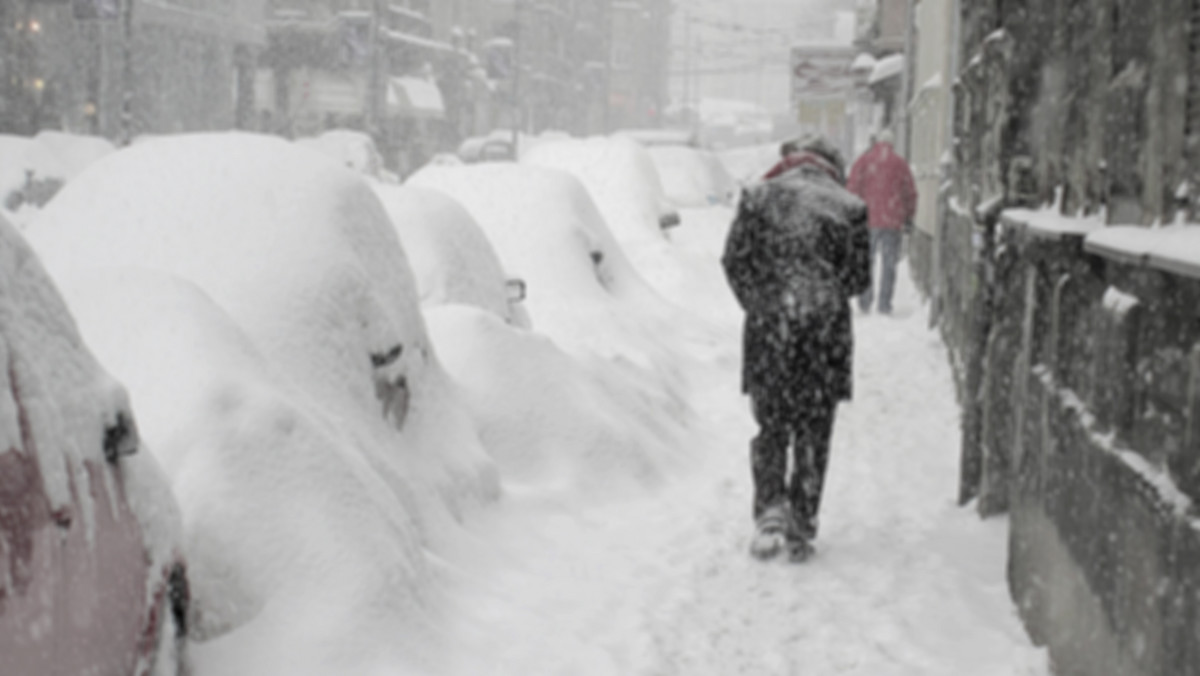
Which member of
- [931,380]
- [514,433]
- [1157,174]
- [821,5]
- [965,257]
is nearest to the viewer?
[1157,174]

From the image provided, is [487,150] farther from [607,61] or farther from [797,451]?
[607,61]

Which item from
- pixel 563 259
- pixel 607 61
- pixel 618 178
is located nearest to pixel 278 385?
pixel 563 259

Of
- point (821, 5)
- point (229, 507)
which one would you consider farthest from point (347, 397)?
point (821, 5)

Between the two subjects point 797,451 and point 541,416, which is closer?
point 797,451

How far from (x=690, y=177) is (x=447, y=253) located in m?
16.2

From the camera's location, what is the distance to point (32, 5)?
110 ft

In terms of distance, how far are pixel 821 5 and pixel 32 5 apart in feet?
212

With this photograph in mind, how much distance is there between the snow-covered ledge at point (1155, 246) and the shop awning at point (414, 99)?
49.8m

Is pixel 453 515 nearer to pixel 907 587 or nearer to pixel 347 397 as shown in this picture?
pixel 347 397

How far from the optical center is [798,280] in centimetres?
575

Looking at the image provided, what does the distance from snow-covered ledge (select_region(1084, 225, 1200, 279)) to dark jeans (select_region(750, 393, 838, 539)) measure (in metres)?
2.35

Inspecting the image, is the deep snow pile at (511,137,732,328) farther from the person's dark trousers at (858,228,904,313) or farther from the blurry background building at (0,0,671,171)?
the blurry background building at (0,0,671,171)

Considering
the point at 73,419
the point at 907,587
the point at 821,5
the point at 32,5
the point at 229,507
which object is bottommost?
the point at 907,587

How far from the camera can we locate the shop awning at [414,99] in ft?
172
